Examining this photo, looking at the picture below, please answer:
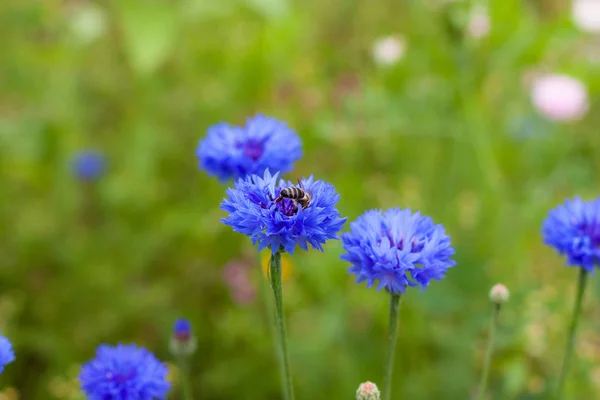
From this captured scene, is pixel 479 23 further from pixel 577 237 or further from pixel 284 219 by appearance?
pixel 284 219

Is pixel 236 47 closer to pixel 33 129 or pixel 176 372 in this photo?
pixel 33 129

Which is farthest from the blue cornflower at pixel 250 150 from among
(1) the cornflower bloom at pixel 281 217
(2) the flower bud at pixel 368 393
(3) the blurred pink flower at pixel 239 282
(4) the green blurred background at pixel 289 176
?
(3) the blurred pink flower at pixel 239 282

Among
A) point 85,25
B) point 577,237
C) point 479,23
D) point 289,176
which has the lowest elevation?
point 577,237

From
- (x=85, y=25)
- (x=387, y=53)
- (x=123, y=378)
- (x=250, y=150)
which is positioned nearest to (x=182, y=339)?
(x=123, y=378)

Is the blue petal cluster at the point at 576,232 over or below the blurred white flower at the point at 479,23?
below

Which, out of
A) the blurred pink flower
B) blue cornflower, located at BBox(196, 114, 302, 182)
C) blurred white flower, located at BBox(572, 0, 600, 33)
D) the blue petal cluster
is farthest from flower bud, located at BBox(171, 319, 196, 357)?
blurred white flower, located at BBox(572, 0, 600, 33)

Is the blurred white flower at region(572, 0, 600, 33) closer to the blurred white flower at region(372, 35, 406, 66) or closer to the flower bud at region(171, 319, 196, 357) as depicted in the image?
the blurred white flower at region(372, 35, 406, 66)

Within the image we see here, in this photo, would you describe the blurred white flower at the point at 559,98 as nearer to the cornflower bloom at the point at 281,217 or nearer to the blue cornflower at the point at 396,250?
the blue cornflower at the point at 396,250
